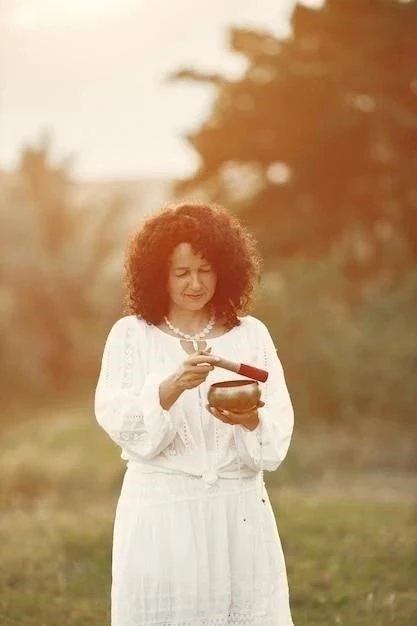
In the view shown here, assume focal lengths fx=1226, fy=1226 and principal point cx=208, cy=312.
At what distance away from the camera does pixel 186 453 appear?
333 cm

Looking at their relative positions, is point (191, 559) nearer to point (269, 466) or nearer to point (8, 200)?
point (269, 466)

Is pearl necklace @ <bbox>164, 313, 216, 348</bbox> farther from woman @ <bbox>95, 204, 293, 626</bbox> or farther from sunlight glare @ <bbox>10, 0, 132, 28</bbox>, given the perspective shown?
sunlight glare @ <bbox>10, 0, 132, 28</bbox>

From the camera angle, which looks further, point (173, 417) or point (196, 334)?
point (196, 334)

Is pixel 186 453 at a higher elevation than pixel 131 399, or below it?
below

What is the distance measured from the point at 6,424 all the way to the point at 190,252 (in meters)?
13.4

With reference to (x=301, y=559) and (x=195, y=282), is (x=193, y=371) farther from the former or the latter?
(x=301, y=559)

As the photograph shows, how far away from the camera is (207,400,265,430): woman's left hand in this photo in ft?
10.3

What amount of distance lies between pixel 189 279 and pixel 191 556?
749mm

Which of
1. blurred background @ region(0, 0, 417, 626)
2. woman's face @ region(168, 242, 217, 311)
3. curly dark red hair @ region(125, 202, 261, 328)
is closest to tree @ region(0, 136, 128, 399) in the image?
blurred background @ region(0, 0, 417, 626)

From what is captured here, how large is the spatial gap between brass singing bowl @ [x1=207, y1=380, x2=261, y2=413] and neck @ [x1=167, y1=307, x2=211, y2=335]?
1.06 feet

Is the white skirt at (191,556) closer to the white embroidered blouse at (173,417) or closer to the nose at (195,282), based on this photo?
the white embroidered blouse at (173,417)

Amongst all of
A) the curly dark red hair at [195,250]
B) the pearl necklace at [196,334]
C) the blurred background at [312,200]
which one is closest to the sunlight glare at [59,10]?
the blurred background at [312,200]

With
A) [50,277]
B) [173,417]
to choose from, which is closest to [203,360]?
[173,417]

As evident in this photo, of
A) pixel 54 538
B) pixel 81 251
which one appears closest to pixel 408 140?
pixel 81 251
